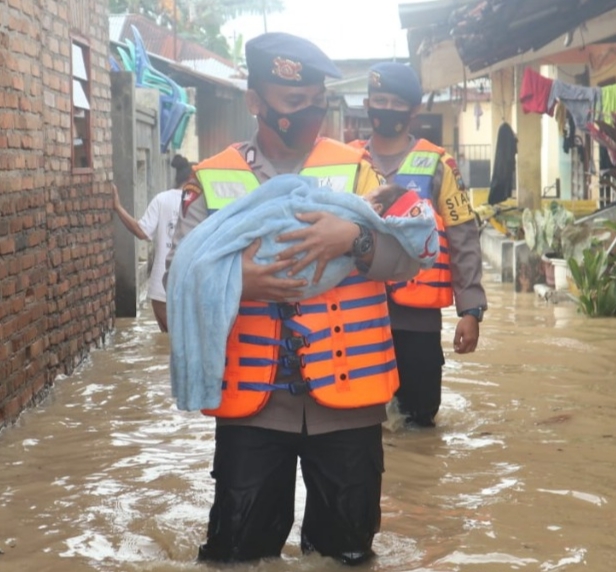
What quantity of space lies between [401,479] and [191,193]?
2325 millimetres

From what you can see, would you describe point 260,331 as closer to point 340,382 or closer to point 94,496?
point 340,382

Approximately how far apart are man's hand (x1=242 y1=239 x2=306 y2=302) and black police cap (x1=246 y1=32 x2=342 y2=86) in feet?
1.77

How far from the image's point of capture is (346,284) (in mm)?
4059

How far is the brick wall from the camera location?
7.15 metres

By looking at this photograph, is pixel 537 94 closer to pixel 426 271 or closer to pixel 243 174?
→ pixel 426 271

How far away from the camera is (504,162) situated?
20281mm

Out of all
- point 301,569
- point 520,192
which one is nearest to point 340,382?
point 301,569

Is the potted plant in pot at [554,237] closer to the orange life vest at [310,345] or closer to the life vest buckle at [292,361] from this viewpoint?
the orange life vest at [310,345]

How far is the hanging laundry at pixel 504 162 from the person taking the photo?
19.9m

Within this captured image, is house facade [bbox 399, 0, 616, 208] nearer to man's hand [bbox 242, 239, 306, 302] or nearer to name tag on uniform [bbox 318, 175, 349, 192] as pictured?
name tag on uniform [bbox 318, 175, 349, 192]

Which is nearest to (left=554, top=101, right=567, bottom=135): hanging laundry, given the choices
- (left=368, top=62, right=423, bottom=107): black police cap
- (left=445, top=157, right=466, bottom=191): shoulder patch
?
(left=368, top=62, right=423, bottom=107): black police cap

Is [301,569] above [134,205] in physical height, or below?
below

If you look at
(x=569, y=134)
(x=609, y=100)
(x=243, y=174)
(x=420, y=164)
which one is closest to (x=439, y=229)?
(x=420, y=164)

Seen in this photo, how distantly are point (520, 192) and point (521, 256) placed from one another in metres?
3.35
